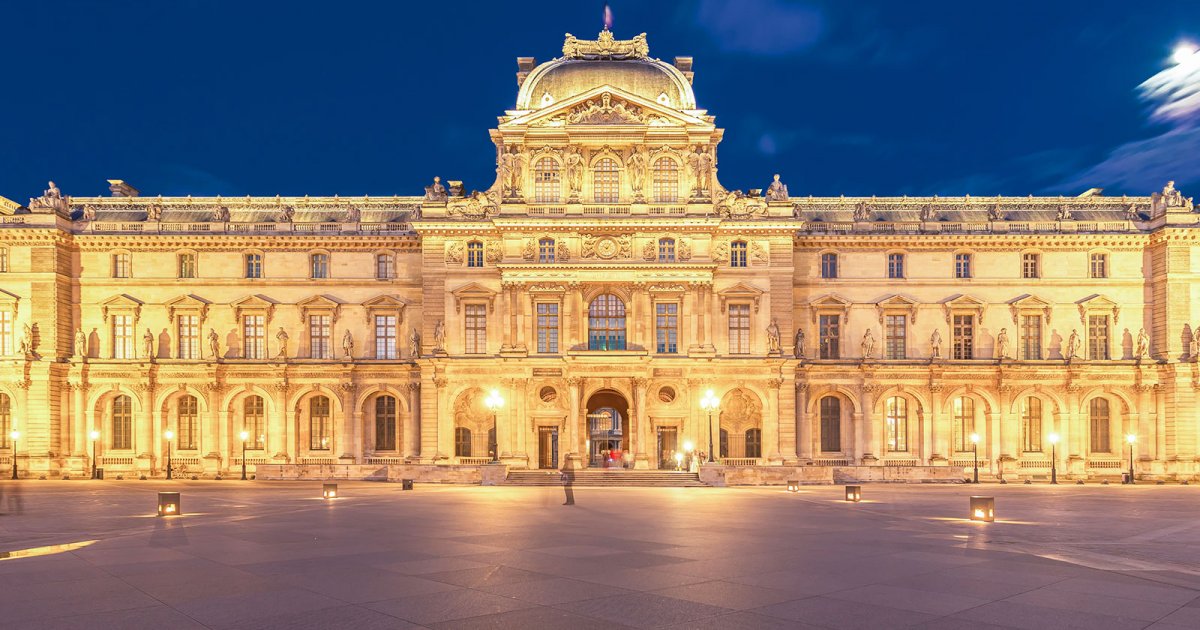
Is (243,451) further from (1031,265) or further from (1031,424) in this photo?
(1031,265)

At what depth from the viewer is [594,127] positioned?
202ft

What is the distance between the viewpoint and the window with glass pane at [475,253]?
207ft

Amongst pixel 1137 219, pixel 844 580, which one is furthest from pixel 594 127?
pixel 844 580

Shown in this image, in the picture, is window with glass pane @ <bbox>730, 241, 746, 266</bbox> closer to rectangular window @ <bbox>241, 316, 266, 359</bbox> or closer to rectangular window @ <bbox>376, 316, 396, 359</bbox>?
rectangular window @ <bbox>376, 316, 396, 359</bbox>

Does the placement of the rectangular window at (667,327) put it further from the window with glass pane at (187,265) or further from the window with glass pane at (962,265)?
the window with glass pane at (187,265)

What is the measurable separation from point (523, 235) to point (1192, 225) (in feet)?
150

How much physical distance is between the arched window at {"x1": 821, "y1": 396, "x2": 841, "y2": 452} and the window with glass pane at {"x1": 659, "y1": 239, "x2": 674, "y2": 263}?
1532cm

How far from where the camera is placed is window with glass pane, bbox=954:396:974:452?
65.4m

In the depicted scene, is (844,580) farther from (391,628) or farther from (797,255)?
(797,255)

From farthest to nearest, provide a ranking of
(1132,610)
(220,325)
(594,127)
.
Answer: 1. (220,325)
2. (594,127)
3. (1132,610)

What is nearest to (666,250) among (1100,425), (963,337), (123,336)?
(963,337)


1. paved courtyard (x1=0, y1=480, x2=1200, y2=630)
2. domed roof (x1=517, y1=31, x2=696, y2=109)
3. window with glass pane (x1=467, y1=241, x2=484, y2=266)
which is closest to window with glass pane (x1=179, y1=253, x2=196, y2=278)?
window with glass pane (x1=467, y1=241, x2=484, y2=266)

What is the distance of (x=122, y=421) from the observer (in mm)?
65188

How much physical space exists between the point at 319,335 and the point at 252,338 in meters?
4.72
